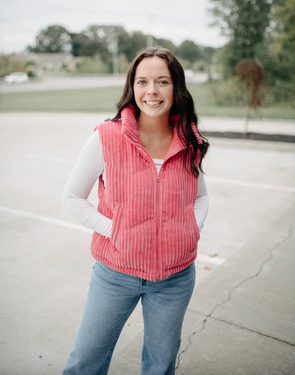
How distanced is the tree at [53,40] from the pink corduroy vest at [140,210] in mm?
128984

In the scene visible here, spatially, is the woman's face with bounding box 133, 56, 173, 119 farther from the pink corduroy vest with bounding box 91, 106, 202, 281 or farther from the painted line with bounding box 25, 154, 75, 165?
the painted line with bounding box 25, 154, 75, 165

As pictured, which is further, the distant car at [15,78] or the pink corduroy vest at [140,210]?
the distant car at [15,78]

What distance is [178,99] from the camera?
1.79m

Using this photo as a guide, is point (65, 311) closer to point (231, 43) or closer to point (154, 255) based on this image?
point (154, 255)

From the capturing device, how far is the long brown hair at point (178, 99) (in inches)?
68.1

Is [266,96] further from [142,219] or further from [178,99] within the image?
[142,219]

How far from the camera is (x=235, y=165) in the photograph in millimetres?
8375

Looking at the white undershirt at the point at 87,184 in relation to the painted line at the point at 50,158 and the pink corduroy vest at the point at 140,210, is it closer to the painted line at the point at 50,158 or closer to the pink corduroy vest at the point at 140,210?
the pink corduroy vest at the point at 140,210

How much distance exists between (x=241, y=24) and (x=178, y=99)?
32201mm

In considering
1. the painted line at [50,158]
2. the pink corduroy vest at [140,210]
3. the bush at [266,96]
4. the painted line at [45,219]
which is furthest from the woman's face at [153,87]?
the bush at [266,96]

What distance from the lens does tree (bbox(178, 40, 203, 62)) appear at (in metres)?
120

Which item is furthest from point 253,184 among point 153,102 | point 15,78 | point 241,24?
point 15,78

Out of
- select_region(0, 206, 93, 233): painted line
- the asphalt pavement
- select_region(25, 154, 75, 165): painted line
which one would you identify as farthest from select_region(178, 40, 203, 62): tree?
select_region(0, 206, 93, 233): painted line

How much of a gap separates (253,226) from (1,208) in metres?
3.80
